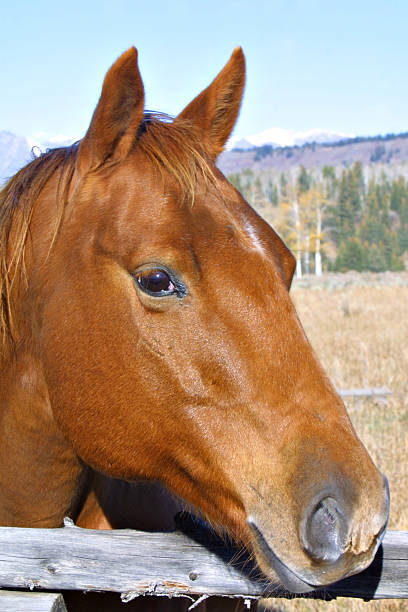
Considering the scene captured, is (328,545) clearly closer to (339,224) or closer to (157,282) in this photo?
(157,282)

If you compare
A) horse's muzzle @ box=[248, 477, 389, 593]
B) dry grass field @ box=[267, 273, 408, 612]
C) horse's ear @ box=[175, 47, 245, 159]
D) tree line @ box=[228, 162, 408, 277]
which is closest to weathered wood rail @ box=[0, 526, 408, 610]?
horse's muzzle @ box=[248, 477, 389, 593]

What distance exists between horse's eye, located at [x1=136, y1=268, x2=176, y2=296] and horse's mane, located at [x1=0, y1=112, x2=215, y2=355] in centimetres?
35

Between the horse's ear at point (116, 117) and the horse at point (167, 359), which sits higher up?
the horse's ear at point (116, 117)

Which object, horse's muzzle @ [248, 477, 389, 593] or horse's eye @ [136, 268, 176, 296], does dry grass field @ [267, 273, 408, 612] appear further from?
horse's eye @ [136, 268, 176, 296]

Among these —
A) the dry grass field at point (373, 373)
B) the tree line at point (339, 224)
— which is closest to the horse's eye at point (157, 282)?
the dry grass field at point (373, 373)

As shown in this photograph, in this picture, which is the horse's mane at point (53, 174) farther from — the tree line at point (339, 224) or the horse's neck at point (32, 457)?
the tree line at point (339, 224)

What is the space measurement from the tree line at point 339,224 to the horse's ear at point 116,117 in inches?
1926

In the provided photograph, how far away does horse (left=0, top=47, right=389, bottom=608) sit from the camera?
65.1 inches

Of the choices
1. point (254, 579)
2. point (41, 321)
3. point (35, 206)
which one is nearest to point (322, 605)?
point (254, 579)

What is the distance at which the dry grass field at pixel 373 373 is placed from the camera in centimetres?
484

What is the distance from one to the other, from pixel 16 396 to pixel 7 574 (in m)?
0.63

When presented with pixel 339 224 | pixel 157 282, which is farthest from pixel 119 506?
pixel 339 224

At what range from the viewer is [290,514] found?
163 centimetres

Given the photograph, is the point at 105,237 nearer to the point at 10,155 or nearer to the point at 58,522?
the point at 58,522
